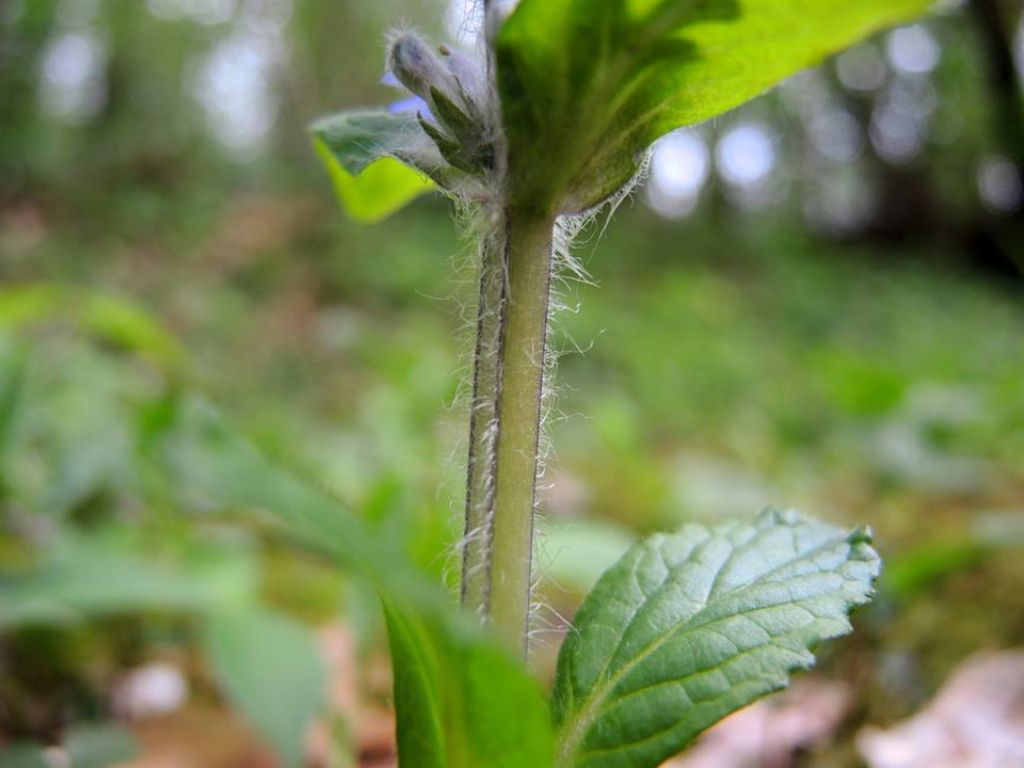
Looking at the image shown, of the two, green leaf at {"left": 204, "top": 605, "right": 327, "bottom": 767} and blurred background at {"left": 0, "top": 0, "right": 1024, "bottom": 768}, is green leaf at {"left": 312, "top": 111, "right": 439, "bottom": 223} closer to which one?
blurred background at {"left": 0, "top": 0, "right": 1024, "bottom": 768}

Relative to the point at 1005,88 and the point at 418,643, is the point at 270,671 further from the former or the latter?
the point at 1005,88

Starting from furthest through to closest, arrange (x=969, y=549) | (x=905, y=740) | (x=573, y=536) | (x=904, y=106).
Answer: (x=904, y=106)
(x=573, y=536)
(x=969, y=549)
(x=905, y=740)

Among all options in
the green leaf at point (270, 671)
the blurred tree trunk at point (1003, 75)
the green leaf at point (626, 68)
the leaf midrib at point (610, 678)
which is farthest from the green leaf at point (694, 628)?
the blurred tree trunk at point (1003, 75)

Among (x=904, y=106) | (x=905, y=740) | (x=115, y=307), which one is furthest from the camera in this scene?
(x=904, y=106)

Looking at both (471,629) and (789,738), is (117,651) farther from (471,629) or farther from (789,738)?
(471,629)

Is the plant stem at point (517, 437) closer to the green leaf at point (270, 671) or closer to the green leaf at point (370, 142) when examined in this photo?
the green leaf at point (370, 142)

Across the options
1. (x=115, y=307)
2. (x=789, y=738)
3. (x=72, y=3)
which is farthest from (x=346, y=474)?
(x=72, y=3)
